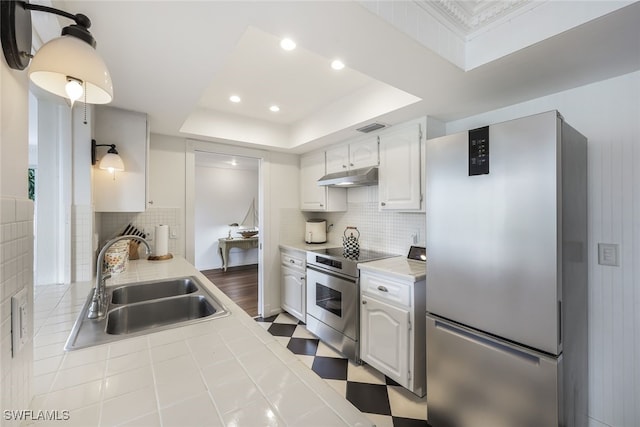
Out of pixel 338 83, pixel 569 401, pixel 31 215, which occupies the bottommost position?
pixel 569 401

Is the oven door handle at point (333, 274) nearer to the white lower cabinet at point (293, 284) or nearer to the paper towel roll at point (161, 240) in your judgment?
the white lower cabinet at point (293, 284)

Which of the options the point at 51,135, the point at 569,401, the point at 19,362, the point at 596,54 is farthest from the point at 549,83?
the point at 51,135

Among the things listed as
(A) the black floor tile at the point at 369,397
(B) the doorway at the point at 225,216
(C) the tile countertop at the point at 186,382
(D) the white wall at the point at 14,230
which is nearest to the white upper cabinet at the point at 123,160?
(C) the tile countertop at the point at 186,382

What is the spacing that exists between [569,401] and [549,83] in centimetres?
169

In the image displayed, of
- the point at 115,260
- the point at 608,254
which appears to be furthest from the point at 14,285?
the point at 608,254

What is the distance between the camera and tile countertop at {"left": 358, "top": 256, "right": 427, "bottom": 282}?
183 centimetres

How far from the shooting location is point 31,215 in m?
0.66

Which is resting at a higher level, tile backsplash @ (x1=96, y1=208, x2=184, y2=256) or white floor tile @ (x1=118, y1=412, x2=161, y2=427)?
tile backsplash @ (x1=96, y1=208, x2=184, y2=256)

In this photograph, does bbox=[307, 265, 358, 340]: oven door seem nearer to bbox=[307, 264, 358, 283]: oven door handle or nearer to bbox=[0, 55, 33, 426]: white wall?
bbox=[307, 264, 358, 283]: oven door handle

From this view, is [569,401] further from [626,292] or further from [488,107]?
[488,107]

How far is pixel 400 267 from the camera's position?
2066 millimetres

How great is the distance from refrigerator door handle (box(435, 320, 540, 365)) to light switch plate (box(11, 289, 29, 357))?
1.71 meters

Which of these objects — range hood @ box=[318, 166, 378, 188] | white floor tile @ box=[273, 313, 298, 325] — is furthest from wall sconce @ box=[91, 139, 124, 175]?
white floor tile @ box=[273, 313, 298, 325]

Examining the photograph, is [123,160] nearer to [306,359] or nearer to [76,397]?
[76,397]
